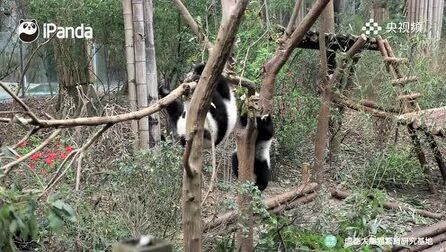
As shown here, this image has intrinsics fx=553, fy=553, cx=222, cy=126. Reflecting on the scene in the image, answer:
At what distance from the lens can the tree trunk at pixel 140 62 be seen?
16.8 ft

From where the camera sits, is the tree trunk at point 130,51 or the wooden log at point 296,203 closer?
the wooden log at point 296,203

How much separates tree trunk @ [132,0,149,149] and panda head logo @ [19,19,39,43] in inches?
90.1

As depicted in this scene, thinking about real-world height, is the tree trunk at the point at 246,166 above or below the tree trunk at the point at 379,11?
below

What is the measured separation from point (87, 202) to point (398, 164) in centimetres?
354

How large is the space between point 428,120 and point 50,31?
4.40m

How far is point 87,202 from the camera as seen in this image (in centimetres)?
385

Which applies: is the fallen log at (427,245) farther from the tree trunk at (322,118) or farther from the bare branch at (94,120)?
the bare branch at (94,120)

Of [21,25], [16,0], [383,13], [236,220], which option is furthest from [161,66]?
[383,13]

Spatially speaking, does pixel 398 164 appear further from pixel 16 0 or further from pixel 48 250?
pixel 16 0

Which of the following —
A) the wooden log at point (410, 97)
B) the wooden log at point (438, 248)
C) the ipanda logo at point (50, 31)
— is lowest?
the wooden log at point (438, 248)

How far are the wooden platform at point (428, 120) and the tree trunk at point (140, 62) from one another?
2.35 m

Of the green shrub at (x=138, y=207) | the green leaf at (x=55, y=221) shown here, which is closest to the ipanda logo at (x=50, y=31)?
the green shrub at (x=138, y=207)

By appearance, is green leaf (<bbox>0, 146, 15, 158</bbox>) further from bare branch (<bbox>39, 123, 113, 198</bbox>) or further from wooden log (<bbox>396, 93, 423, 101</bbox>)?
wooden log (<bbox>396, 93, 423, 101</bbox>)

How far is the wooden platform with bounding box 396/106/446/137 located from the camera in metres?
5.02
